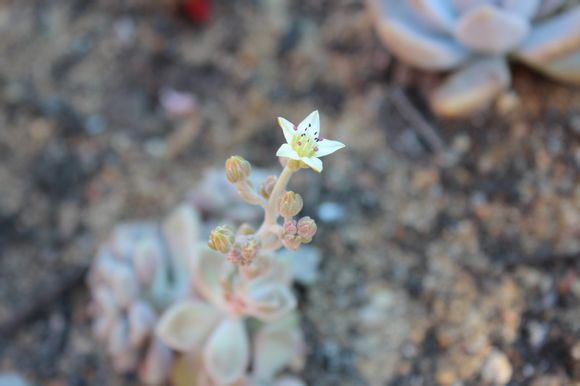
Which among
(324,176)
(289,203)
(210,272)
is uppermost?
(289,203)

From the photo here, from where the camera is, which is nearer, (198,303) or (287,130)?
(287,130)

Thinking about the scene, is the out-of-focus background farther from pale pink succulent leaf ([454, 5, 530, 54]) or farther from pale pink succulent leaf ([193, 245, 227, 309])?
pale pink succulent leaf ([193, 245, 227, 309])

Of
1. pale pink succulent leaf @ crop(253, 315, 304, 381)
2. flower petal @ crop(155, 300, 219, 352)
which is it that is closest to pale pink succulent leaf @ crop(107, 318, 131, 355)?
flower petal @ crop(155, 300, 219, 352)

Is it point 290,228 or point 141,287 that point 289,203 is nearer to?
point 290,228

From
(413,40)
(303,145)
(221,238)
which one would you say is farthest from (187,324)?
(413,40)

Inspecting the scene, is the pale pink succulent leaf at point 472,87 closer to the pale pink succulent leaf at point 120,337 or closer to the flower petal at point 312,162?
the flower petal at point 312,162

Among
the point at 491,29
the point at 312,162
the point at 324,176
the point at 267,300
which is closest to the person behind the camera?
the point at 312,162

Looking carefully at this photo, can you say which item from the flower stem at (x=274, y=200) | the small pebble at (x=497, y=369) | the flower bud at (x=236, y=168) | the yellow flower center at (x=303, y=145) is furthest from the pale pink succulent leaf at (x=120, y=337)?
the small pebble at (x=497, y=369)
